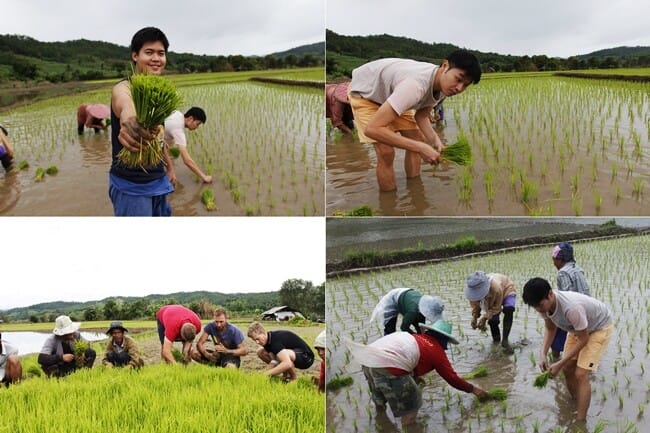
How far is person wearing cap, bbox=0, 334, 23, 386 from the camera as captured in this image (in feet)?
9.20

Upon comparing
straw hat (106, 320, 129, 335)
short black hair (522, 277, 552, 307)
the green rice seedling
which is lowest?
straw hat (106, 320, 129, 335)

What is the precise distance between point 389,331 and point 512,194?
2.96 ft

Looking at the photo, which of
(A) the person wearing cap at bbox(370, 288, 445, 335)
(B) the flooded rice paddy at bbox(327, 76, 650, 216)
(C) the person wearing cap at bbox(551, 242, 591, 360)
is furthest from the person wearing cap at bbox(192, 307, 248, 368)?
(C) the person wearing cap at bbox(551, 242, 591, 360)

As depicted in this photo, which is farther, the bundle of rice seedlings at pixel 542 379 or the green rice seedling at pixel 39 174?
the green rice seedling at pixel 39 174

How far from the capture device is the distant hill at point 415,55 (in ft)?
8.88

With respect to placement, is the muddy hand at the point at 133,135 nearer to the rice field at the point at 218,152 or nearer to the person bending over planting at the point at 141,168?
the person bending over planting at the point at 141,168

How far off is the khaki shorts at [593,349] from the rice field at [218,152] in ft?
4.36

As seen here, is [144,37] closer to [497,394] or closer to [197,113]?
[197,113]

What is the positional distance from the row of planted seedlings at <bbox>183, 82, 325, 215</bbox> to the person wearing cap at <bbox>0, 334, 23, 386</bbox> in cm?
137

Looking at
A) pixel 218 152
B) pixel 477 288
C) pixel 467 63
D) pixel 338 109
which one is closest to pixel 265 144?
pixel 218 152

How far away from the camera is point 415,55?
2.70m

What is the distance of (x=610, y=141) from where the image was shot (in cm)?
310

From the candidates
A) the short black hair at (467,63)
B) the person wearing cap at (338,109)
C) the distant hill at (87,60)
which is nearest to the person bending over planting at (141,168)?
the distant hill at (87,60)

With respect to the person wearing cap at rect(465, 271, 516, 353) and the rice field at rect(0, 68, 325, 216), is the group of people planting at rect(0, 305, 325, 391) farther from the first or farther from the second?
the person wearing cap at rect(465, 271, 516, 353)
